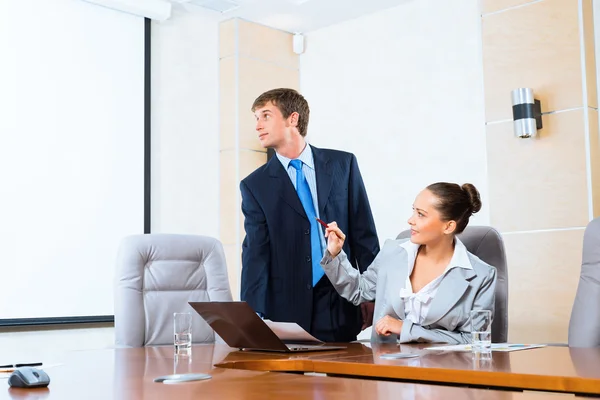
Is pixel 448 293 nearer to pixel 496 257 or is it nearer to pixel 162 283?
pixel 496 257

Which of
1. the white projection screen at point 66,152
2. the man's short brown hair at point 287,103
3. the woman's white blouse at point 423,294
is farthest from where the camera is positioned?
the white projection screen at point 66,152

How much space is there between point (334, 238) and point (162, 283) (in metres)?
0.90

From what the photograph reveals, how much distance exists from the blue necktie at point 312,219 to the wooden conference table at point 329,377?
0.94 metres

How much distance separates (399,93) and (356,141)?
499 mm

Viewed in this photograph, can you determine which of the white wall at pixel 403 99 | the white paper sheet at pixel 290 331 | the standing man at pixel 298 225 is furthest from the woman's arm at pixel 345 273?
the white wall at pixel 403 99

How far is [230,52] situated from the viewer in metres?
5.47

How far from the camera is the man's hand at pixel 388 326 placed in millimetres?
2411

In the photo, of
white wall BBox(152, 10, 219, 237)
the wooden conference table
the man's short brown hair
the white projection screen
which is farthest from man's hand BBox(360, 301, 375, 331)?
white wall BBox(152, 10, 219, 237)

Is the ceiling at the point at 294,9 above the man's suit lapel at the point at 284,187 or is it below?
above

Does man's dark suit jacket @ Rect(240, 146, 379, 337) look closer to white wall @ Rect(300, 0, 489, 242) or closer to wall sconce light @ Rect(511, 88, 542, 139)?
wall sconce light @ Rect(511, 88, 542, 139)

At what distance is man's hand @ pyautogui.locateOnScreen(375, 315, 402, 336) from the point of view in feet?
7.91

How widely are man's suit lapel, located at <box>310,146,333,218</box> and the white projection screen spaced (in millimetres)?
2080

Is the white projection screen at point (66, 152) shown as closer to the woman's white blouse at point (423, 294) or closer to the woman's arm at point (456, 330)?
the woman's white blouse at point (423, 294)

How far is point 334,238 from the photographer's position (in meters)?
2.64
